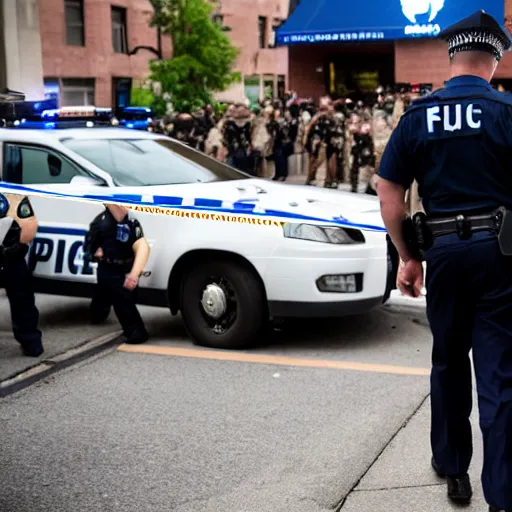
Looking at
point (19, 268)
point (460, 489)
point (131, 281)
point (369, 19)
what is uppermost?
point (369, 19)

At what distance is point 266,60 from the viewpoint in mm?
37875

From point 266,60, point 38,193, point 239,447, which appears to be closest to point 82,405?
point 239,447

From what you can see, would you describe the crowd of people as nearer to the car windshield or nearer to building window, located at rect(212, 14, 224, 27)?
the car windshield

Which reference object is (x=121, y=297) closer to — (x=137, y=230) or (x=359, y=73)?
(x=137, y=230)

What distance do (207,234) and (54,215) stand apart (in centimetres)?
135

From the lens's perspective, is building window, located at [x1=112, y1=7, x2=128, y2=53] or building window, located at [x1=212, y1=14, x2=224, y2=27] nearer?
building window, located at [x1=112, y1=7, x2=128, y2=53]

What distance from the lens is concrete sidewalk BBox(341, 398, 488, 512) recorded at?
12.6 ft

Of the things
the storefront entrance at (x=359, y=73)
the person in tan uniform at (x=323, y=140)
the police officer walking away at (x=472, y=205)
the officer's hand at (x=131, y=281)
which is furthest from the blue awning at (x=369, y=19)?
the police officer walking away at (x=472, y=205)

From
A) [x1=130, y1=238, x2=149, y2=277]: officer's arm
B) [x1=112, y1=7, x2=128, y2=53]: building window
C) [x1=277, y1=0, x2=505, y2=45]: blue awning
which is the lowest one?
[x1=130, y1=238, x2=149, y2=277]: officer's arm

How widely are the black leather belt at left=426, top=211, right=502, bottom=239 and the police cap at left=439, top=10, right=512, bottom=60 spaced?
24.2 inches

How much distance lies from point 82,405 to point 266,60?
1328 inches

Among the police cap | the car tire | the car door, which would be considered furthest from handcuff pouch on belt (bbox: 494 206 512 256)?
the car door

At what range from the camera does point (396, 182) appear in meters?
3.51

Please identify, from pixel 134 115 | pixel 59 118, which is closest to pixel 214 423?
pixel 59 118
